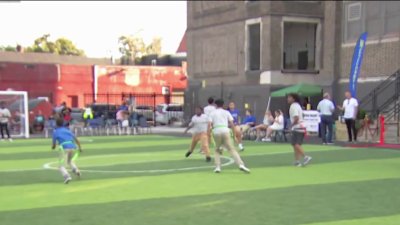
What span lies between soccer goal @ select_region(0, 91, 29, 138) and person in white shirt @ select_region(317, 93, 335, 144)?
15.0 metres

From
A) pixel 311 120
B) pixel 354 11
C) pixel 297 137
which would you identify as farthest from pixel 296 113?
pixel 354 11

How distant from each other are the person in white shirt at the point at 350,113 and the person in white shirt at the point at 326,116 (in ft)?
1.74

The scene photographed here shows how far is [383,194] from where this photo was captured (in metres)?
10.0

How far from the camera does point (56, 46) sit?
322 ft

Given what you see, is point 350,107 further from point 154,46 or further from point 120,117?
point 154,46

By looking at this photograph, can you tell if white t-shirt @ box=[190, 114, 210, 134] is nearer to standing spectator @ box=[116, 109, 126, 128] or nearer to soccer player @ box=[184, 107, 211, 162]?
soccer player @ box=[184, 107, 211, 162]

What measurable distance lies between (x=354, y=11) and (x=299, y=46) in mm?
4703

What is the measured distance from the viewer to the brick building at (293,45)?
28.9 metres

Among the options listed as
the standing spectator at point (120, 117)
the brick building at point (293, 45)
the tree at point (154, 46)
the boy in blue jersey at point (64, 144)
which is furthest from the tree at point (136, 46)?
the boy in blue jersey at point (64, 144)

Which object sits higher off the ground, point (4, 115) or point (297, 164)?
point (4, 115)

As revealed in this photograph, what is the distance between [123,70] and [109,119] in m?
27.6

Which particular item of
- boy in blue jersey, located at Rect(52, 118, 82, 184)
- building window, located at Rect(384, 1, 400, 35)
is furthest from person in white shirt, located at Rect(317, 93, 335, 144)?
boy in blue jersey, located at Rect(52, 118, 82, 184)

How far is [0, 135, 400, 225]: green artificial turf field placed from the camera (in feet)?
26.4

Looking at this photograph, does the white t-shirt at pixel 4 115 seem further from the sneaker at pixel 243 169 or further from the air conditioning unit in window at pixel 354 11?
the air conditioning unit in window at pixel 354 11
